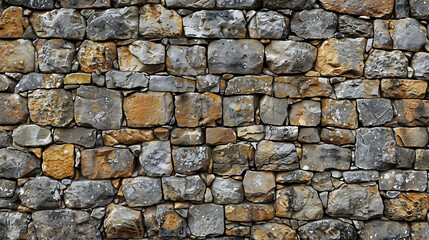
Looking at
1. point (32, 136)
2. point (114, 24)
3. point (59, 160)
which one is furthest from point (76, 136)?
point (114, 24)

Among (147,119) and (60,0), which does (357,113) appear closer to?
(147,119)

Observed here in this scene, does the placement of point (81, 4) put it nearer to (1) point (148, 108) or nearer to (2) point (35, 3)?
(2) point (35, 3)

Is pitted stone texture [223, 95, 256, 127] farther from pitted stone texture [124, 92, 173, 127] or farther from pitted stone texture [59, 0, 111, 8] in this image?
pitted stone texture [59, 0, 111, 8]

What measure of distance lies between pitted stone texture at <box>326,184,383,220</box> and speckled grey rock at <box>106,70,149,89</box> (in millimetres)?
1886

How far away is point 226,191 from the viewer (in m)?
2.98

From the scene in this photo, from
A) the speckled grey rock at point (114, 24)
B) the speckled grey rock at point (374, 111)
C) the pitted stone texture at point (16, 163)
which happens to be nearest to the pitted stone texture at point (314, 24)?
the speckled grey rock at point (374, 111)

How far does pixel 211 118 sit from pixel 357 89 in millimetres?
1252

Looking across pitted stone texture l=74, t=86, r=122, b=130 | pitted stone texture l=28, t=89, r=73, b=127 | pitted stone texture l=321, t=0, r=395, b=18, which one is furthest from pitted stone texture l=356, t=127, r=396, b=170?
pitted stone texture l=28, t=89, r=73, b=127

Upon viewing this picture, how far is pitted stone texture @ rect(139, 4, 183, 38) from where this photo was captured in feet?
9.64

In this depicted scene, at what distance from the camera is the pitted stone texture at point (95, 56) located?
2959 millimetres

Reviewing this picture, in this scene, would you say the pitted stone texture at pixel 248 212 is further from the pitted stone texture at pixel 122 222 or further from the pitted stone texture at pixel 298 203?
the pitted stone texture at pixel 122 222

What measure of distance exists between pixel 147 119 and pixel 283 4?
1485 millimetres

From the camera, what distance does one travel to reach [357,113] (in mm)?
3000

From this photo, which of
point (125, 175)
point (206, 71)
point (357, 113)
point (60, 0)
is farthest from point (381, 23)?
point (60, 0)
